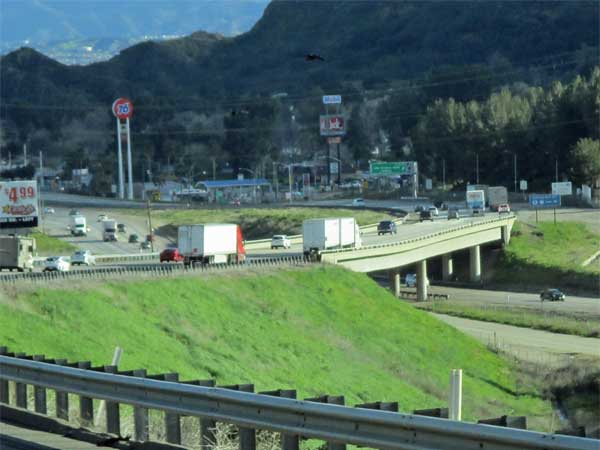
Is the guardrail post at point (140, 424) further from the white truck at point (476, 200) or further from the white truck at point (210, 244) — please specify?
the white truck at point (476, 200)

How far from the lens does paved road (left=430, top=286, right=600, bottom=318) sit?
7701cm

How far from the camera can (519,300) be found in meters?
84.4

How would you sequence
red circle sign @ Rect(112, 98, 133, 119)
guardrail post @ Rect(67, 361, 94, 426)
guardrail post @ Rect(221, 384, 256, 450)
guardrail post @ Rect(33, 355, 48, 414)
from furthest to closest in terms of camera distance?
1. red circle sign @ Rect(112, 98, 133, 119)
2. guardrail post @ Rect(33, 355, 48, 414)
3. guardrail post @ Rect(67, 361, 94, 426)
4. guardrail post @ Rect(221, 384, 256, 450)

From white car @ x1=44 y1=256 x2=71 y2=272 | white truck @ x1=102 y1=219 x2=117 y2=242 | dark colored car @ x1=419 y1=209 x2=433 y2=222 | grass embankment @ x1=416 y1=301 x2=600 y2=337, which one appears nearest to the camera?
grass embankment @ x1=416 y1=301 x2=600 y2=337

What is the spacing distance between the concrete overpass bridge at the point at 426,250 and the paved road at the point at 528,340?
7314 mm

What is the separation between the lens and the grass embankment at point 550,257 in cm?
8956

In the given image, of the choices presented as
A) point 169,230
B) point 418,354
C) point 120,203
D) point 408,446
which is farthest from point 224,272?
point 120,203

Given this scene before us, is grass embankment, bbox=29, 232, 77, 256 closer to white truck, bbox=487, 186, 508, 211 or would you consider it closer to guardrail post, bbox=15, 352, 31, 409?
white truck, bbox=487, 186, 508, 211

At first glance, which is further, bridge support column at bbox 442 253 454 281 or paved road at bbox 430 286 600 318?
bridge support column at bbox 442 253 454 281

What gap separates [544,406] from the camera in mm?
48906

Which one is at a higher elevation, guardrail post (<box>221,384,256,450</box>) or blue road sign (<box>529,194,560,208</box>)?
guardrail post (<box>221,384,256,450</box>)

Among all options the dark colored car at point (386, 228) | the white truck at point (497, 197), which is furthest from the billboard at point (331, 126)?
the dark colored car at point (386, 228)

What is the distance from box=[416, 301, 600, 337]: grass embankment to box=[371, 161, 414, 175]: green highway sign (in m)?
70.7

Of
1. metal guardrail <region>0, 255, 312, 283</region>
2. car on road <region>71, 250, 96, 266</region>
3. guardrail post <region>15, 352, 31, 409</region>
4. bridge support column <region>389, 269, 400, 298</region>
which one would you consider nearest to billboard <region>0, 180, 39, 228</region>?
car on road <region>71, 250, 96, 266</region>
